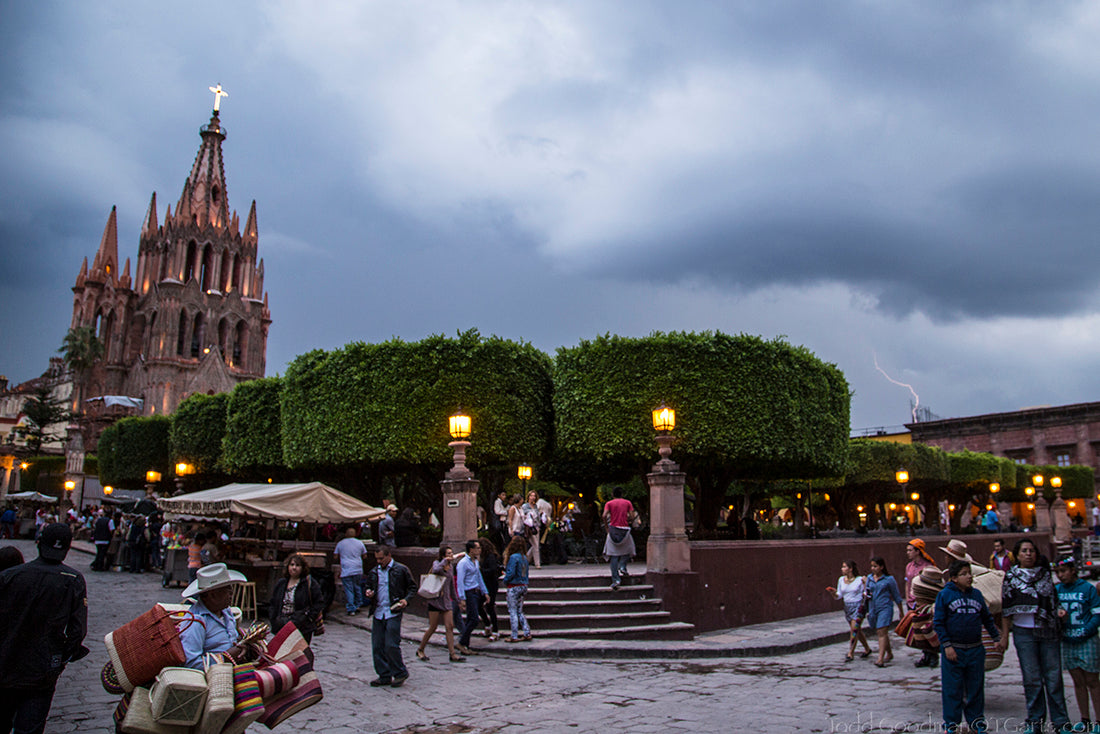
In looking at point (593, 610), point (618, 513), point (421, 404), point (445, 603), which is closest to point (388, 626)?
point (445, 603)

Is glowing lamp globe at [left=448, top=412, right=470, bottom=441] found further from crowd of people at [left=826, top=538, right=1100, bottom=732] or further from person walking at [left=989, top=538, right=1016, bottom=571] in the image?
crowd of people at [left=826, top=538, right=1100, bottom=732]

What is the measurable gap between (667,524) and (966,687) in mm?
7683

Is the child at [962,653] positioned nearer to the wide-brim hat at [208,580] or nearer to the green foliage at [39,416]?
the wide-brim hat at [208,580]

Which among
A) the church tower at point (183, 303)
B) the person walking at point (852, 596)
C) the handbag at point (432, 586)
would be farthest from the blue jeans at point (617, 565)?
the church tower at point (183, 303)

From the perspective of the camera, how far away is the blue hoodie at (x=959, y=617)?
6.38 meters

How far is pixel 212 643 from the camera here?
464 centimetres

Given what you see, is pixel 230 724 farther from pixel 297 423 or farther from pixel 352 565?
pixel 297 423

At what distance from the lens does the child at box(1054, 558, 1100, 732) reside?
247 inches

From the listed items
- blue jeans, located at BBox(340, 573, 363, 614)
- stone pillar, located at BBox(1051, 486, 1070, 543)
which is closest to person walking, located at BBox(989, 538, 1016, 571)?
blue jeans, located at BBox(340, 573, 363, 614)

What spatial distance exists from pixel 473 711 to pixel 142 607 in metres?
10.3

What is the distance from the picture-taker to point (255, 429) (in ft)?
85.7

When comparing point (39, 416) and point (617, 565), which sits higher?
point (39, 416)

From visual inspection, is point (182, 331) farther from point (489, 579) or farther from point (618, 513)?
point (489, 579)

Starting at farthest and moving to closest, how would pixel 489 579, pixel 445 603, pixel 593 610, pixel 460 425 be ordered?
pixel 460 425
pixel 593 610
pixel 489 579
pixel 445 603
